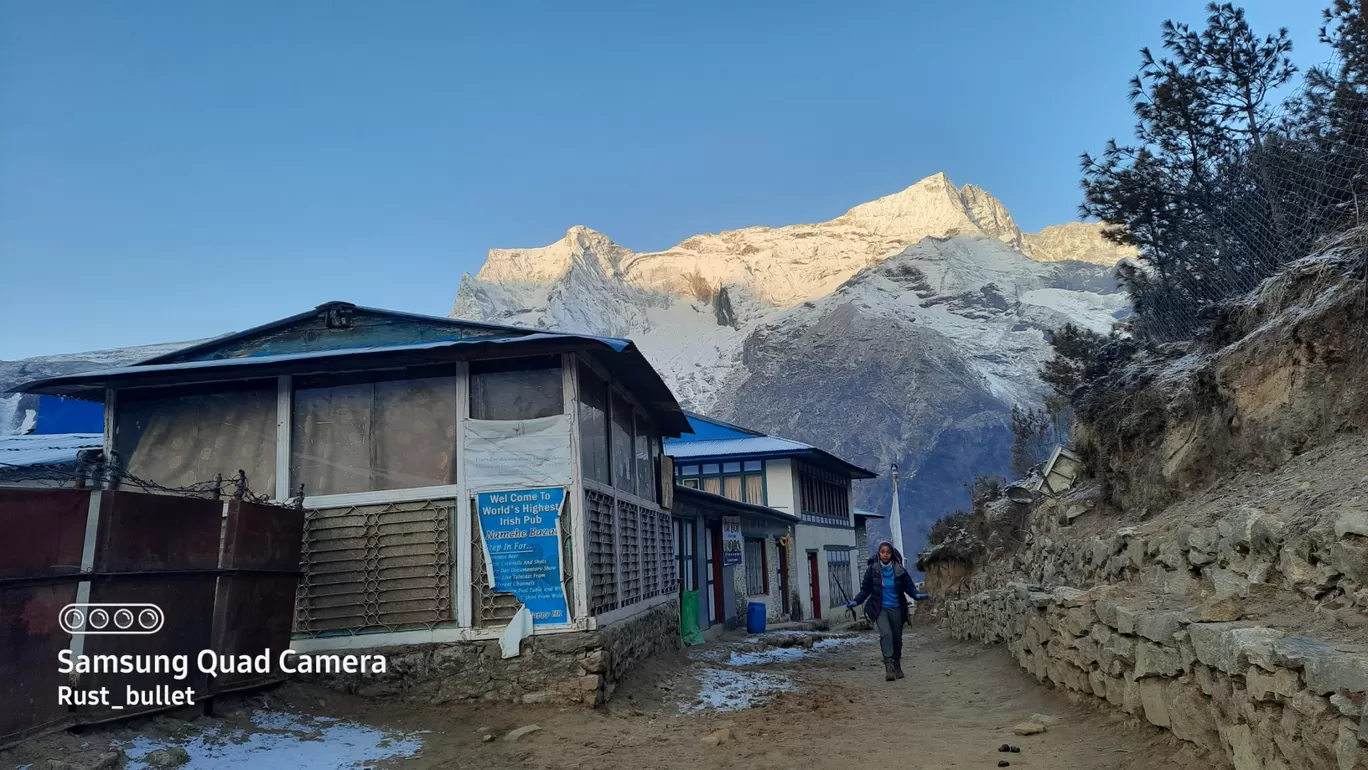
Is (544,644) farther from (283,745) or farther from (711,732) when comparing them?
(283,745)

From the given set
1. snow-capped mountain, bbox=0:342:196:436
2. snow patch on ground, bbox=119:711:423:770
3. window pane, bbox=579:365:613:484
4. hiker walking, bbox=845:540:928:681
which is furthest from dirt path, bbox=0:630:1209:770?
snow-capped mountain, bbox=0:342:196:436

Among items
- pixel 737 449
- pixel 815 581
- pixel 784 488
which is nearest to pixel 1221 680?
pixel 784 488

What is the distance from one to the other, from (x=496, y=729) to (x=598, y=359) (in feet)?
13.7

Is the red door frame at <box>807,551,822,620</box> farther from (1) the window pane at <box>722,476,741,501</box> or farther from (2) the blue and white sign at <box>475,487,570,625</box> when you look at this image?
(2) the blue and white sign at <box>475,487,570,625</box>

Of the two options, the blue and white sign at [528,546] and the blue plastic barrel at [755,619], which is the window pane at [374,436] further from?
the blue plastic barrel at [755,619]

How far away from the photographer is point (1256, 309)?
8586 millimetres

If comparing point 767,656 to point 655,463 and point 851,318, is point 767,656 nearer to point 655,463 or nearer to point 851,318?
point 655,463

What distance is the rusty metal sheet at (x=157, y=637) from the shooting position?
5816 mm

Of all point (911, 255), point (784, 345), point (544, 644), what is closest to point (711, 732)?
point (544, 644)

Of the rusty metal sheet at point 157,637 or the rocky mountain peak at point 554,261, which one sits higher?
the rocky mountain peak at point 554,261

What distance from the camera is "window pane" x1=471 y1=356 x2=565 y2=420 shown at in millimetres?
8945

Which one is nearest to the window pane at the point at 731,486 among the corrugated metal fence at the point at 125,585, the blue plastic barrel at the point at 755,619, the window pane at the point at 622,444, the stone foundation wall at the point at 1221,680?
the blue plastic barrel at the point at 755,619

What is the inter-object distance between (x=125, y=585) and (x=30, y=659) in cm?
80

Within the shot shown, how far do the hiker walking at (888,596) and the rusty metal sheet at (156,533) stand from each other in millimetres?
7050
